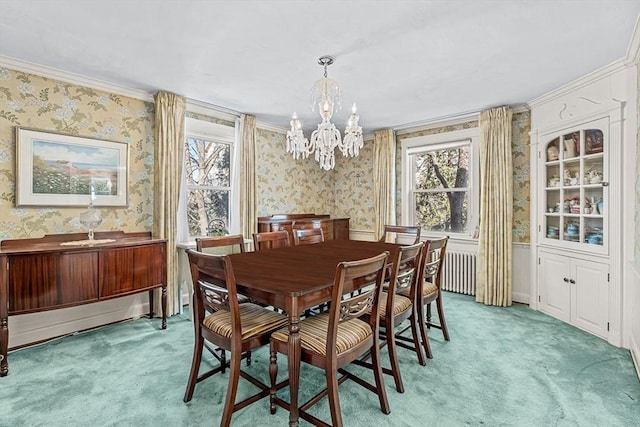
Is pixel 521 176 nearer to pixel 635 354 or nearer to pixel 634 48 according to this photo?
pixel 634 48

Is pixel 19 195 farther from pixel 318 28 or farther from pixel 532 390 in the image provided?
pixel 532 390

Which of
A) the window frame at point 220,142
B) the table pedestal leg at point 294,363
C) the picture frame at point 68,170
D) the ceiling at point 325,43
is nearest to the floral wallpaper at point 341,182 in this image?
the window frame at point 220,142

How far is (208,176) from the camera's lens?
4.24 meters

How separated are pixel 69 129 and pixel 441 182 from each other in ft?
15.1

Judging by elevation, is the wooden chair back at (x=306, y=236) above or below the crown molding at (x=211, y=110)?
below

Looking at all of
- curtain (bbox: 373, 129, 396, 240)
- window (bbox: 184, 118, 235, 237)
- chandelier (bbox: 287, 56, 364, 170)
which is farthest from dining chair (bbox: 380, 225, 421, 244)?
window (bbox: 184, 118, 235, 237)

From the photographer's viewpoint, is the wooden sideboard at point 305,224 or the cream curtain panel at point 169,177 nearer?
the cream curtain panel at point 169,177

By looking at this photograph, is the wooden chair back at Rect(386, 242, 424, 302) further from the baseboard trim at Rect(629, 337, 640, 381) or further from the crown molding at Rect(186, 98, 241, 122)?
the crown molding at Rect(186, 98, 241, 122)

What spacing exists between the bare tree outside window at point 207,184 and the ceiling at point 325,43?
0.82m

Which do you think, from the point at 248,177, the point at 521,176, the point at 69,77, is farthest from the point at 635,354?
the point at 69,77

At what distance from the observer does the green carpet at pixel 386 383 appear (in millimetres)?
1863

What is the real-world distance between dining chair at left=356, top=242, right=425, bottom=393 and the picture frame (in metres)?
2.92

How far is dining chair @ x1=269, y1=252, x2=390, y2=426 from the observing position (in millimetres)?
1633

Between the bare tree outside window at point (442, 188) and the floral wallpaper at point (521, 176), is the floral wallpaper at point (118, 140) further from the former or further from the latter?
the bare tree outside window at point (442, 188)
